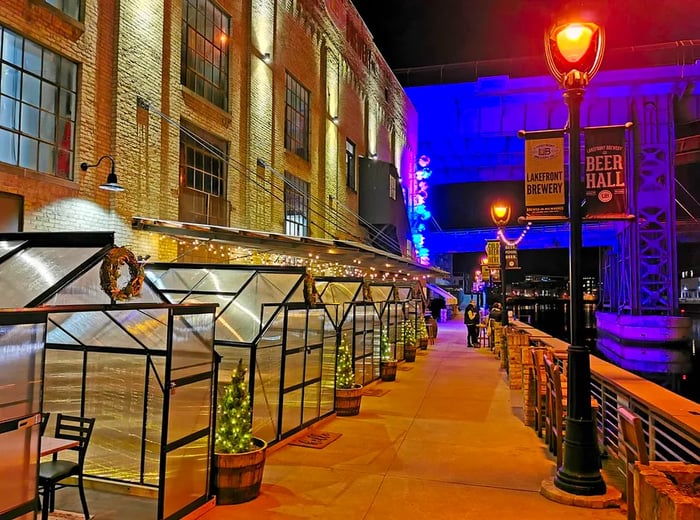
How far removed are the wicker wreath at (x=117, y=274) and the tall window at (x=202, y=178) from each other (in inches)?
352

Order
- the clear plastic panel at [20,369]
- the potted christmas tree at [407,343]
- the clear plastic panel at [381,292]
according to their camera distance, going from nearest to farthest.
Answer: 1. the clear plastic panel at [20,369]
2. the clear plastic panel at [381,292]
3. the potted christmas tree at [407,343]

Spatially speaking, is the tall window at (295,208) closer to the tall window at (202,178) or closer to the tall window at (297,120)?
the tall window at (297,120)

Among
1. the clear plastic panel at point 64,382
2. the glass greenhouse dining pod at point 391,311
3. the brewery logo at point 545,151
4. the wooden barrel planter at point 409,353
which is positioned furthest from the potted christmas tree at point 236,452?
the wooden barrel planter at point 409,353

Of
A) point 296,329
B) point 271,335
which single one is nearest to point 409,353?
point 296,329

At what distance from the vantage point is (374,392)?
1361 cm

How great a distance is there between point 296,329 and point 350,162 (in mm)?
20487

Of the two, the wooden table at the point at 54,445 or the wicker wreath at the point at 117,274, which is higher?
the wicker wreath at the point at 117,274

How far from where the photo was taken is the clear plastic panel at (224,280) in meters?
10.3

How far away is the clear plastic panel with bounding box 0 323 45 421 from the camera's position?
388cm

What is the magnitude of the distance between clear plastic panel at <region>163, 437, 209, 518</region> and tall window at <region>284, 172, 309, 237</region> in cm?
1423

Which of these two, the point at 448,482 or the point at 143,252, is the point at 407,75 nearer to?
the point at 143,252

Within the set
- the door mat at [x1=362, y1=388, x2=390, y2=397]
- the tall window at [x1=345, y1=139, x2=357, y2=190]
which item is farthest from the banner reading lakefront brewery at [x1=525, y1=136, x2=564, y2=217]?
the tall window at [x1=345, y1=139, x2=357, y2=190]

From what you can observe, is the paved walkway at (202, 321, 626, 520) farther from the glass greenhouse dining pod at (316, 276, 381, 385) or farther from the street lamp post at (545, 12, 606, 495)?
the glass greenhouse dining pod at (316, 276, 381, 385)

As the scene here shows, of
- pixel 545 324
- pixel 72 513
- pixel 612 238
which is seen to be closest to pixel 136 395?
pixel 72 513
